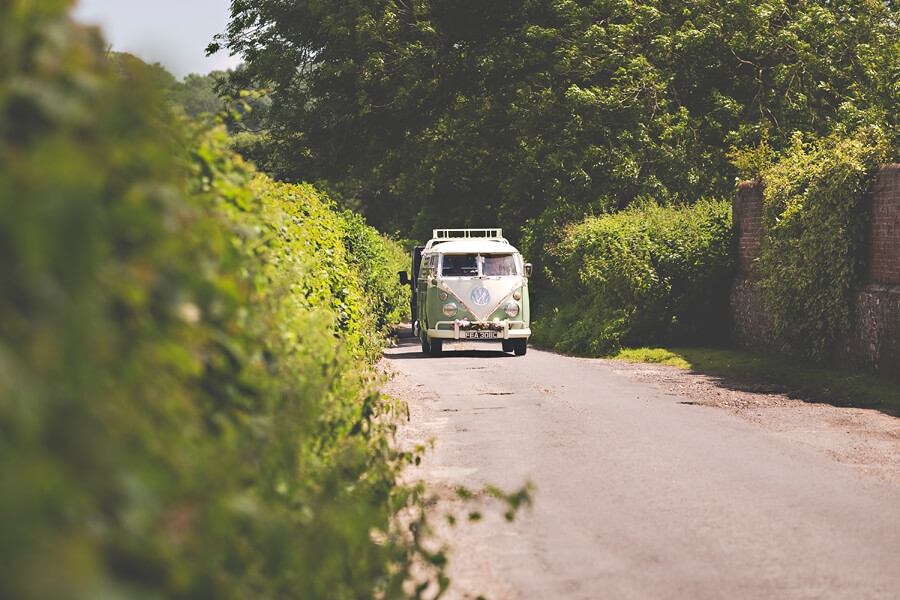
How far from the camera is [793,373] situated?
1572cm

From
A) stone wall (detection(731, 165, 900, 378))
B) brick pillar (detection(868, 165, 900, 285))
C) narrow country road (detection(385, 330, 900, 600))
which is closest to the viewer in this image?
narrow country road (detection(385, 330, 900, 600))

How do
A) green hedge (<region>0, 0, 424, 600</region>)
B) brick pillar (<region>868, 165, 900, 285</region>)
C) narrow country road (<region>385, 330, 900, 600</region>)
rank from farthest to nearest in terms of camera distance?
brick pillar (<region>868, 165, 900, 285</region>)
narrow country road (<region>385, 330, 900, 600</region>)
green hedge (<region>0, 0, 424, 600</region>)

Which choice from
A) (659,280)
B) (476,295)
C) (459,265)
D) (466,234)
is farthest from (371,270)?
(466,234)

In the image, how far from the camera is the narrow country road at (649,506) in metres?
5.74

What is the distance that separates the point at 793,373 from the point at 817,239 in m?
2.10

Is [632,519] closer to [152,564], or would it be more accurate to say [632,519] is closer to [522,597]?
[522,597]

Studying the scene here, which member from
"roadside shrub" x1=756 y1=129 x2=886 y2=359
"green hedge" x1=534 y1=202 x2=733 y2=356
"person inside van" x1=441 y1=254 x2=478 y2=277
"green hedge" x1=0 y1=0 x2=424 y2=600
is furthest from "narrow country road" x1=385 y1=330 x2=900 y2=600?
"green hedge" x1=534 y1=202 x2=733 y2=356

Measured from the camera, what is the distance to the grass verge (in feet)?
43.0

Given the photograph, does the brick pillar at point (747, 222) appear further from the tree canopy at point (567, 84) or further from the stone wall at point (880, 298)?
the tree canopy at point (567, 84)

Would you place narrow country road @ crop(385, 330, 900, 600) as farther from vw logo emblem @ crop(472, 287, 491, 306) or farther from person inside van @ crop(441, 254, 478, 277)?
person inside van @ crop(441, 254, 478, 277)

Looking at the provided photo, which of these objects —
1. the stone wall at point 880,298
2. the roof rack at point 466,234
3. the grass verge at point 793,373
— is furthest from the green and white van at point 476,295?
the stone wall at point 880,298

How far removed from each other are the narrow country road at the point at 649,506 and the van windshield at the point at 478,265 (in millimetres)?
8481

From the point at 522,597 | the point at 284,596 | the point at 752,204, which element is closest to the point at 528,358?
the point at 752,204

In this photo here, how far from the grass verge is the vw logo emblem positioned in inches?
118
